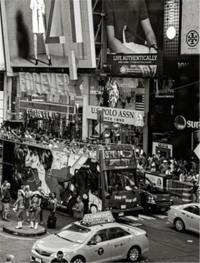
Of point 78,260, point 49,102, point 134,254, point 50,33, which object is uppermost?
point 50,33

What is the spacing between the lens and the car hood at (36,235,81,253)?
17.2 metres

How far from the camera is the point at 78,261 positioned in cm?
1711

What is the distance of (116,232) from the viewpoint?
1820cm

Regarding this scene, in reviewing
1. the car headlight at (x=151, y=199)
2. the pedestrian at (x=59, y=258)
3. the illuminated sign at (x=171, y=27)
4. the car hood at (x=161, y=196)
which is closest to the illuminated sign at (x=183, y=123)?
the illuminated sign at (x=171, y=27)

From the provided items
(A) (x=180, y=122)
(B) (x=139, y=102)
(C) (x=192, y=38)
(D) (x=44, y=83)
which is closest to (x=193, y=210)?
(A) (x=180, y=122)

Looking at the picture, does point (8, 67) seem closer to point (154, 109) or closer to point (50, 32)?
point (50, 32)

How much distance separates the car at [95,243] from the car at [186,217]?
341 cm

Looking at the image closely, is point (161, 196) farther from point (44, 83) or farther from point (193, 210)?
point (44, 83)

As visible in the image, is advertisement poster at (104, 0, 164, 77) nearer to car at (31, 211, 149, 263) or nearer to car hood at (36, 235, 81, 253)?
car at (31, 211, 149, 263)

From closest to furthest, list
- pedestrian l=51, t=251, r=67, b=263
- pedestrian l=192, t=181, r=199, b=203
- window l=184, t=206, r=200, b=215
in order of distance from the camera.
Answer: pedestrian l=51, t=251, r=67, b=263 < window l=184, t=206, r=200, b=215 < pedestrian l=192, t=181, r=199, b=203

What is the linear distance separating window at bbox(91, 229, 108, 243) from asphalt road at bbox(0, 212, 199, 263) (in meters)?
1.54

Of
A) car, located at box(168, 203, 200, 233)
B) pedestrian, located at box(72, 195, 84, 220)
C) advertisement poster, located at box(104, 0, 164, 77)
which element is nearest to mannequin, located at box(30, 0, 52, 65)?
advertisement poster, located at box(104, 0, 164, 77)

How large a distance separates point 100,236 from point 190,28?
18.5 meters

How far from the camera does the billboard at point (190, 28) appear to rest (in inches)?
1294
